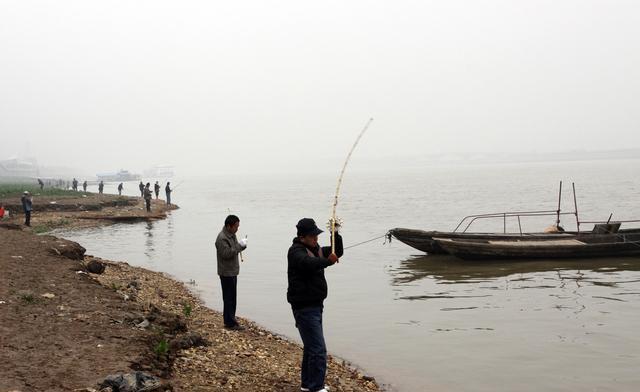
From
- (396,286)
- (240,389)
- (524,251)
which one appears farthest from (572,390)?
(524,251)

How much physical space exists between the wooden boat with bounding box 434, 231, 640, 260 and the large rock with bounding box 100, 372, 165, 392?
1585cm

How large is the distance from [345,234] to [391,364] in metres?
25.2

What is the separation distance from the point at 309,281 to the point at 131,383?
2.14 meters

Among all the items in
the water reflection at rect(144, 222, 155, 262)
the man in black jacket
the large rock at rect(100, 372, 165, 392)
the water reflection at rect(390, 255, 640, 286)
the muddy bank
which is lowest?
the water reflection at rect(144, 222, 155, 262)

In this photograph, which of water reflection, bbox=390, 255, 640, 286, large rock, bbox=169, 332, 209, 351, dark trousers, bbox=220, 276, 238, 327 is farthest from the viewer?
water reflection, bbox=390, 255, 640, 286

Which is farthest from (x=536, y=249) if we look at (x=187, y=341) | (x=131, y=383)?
(x=131, y=383)

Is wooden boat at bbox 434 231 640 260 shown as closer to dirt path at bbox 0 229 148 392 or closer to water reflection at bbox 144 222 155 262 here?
water reflection at bbox 144 222 155 262

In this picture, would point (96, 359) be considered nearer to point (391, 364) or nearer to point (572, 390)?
point (391, 364)

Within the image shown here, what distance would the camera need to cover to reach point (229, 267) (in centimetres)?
954

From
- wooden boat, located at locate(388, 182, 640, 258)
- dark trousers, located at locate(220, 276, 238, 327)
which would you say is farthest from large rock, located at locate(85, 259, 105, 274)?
wooden boat, located at locate(388, 182, 640, 258)

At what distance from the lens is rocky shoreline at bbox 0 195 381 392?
6.18 m

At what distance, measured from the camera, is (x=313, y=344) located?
633 cm

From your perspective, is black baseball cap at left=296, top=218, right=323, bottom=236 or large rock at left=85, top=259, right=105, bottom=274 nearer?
black baseball cap at left=296, top=218, right=323, bottom=236

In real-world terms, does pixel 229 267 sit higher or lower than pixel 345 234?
higher
